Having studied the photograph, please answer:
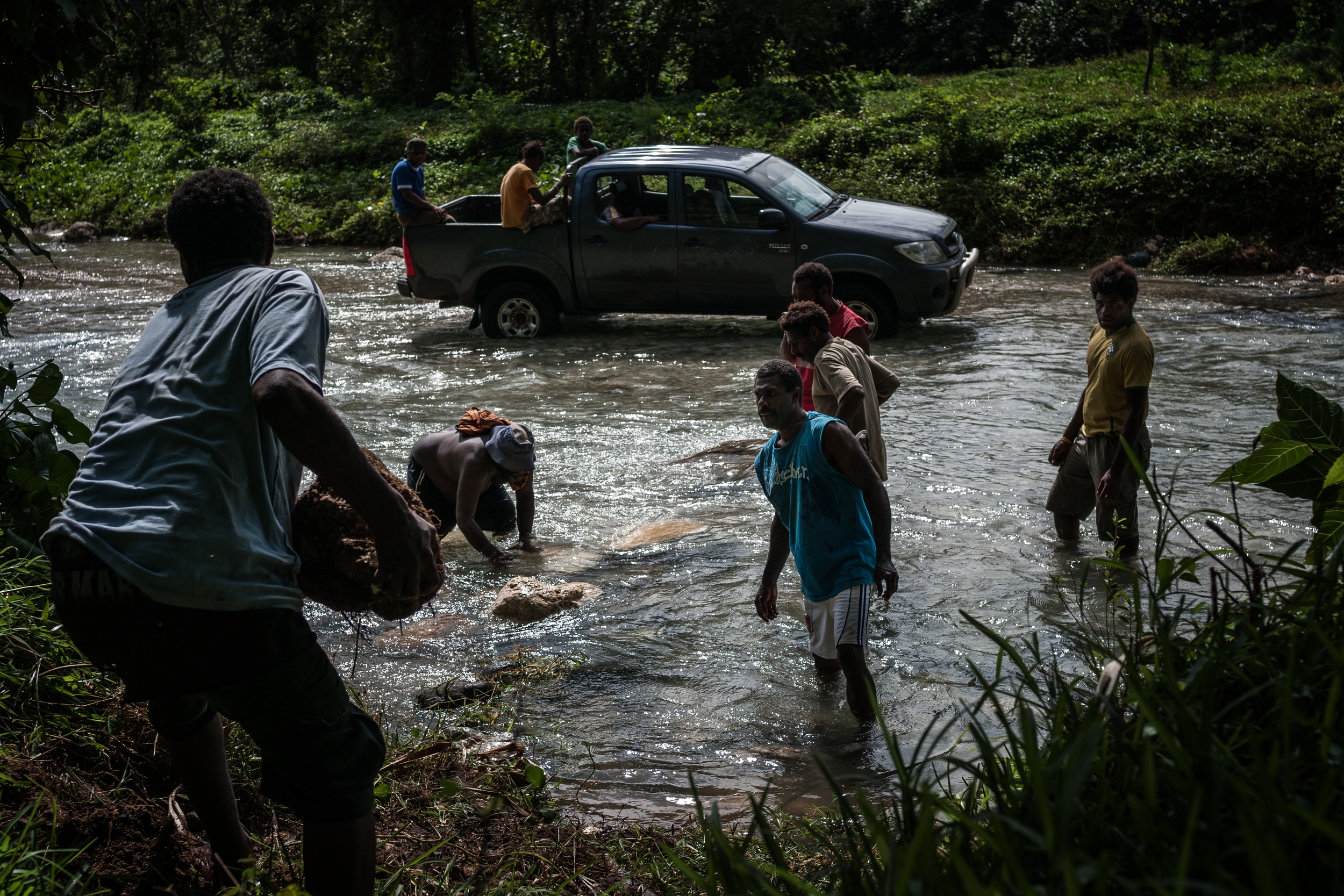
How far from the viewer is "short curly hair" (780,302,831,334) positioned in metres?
5.31

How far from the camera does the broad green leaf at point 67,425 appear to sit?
4.29 meters

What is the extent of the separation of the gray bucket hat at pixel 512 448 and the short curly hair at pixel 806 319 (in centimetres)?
152

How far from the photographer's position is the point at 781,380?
4430 mm

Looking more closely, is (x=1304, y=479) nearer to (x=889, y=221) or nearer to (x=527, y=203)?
(x=889, y=221)

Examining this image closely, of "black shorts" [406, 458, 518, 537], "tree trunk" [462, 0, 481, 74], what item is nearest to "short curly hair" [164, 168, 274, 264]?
"black shorts" [406, 458, 518, 537]

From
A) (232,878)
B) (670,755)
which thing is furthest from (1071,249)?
(232,878)

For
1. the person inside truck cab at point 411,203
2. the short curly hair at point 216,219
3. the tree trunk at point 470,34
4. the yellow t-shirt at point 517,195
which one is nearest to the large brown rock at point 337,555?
the short curly hair at point 216,219

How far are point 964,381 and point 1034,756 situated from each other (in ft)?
29.2

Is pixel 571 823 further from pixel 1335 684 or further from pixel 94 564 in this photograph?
pixel 1335 684

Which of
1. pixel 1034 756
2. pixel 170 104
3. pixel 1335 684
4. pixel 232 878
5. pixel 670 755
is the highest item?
pixel 170 104

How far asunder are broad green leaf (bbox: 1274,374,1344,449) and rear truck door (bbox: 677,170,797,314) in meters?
9.11

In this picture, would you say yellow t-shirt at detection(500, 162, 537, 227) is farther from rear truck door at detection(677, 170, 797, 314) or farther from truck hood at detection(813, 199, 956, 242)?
truck hood at detection(813, 199, 956, 242)

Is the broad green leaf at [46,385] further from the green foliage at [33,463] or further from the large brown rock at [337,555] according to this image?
the large brown rock at [337,555]

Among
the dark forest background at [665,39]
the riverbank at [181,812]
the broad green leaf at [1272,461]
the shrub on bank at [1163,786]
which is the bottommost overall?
the riverbank at [181,812]
